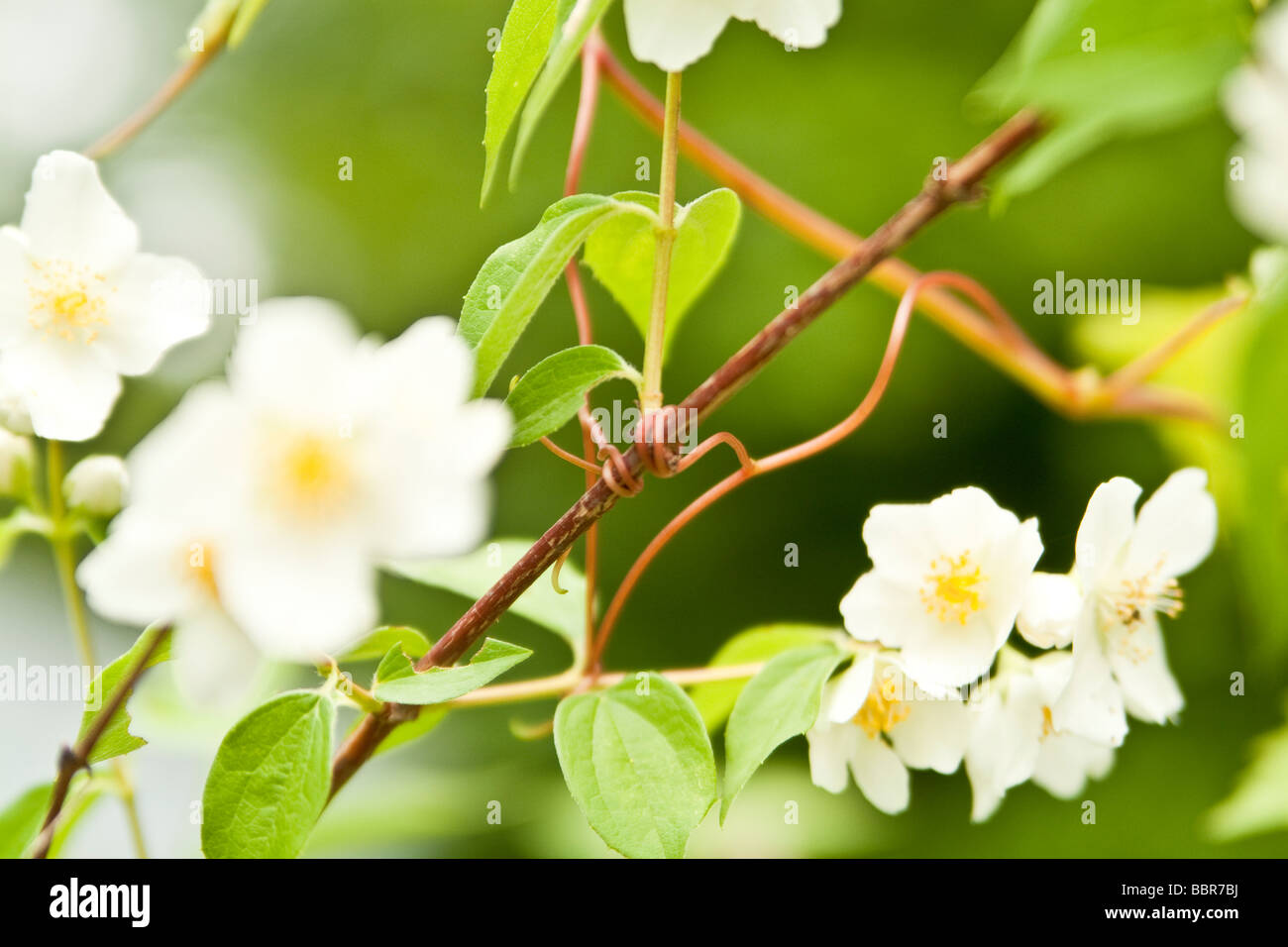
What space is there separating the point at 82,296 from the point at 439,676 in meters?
0.25

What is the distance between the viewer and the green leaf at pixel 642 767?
0.46m

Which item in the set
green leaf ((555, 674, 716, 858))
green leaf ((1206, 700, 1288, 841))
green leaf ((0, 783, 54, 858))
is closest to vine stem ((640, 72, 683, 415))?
green leaf ((555, 674, 716, 858))

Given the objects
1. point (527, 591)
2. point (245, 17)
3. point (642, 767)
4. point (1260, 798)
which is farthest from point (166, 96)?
point (1260, 798)

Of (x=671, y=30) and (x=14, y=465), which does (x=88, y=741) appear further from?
(x=671, y=30)

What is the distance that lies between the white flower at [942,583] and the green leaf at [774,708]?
26 millimetres

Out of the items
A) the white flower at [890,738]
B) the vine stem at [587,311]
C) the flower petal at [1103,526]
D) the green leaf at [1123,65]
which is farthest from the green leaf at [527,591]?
the green leaf at [1123,65]

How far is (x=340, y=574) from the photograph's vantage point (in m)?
0.36

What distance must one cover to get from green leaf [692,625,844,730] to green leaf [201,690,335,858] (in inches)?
8.3

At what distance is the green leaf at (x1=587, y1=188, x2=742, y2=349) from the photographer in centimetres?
52

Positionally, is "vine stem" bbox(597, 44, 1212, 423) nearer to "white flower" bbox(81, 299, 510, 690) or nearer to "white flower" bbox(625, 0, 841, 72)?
"white flower" bbox(625, 0, 841, 72)

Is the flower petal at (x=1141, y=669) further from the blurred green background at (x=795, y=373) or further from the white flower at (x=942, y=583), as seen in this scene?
the blurred green background at (x=795, y=373)

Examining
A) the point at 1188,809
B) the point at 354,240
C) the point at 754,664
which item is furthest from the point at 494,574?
the point at 354,240
